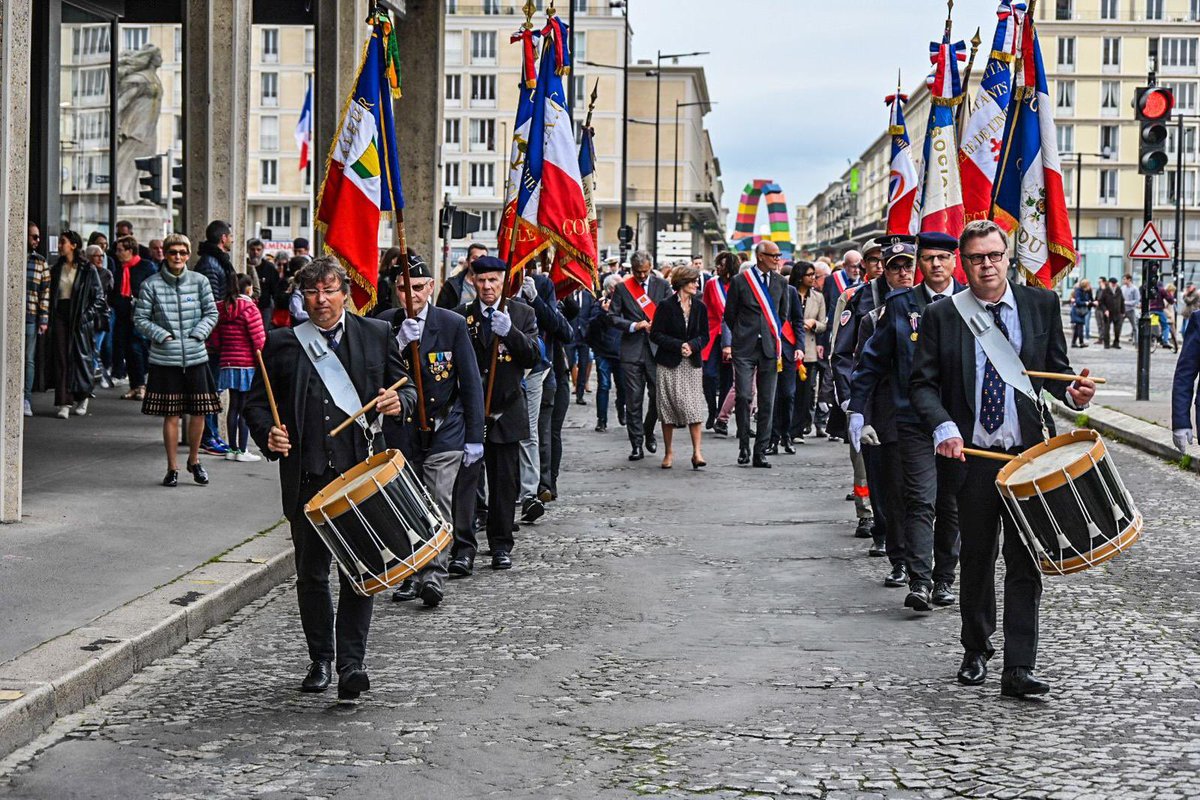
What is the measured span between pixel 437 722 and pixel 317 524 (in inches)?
34.6

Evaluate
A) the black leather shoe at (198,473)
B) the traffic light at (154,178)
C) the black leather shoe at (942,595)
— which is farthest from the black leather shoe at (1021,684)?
the traffic light at (154,178)

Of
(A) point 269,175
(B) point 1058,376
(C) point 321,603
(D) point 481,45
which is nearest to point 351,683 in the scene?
(C) point 321,603

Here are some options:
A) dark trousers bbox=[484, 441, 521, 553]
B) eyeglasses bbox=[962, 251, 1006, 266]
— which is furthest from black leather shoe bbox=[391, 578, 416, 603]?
eyeglasses bbox=[962, 251, 1006, 266]

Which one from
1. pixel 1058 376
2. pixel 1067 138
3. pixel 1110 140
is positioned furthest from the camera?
pixel 1067 138

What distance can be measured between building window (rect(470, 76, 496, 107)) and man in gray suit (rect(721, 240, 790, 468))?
8803 cm

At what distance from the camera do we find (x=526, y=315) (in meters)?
10.9

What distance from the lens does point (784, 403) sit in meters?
17.3

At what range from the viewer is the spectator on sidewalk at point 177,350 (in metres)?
12.9

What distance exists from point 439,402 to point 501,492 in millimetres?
1458

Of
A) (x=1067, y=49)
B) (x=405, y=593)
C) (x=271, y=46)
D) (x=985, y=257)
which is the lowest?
(x=405, y=593)

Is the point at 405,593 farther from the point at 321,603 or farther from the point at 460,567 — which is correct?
the point at 321,603

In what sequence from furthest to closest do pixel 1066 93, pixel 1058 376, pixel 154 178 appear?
pixel 1066 93, pixel 154 178, pixel 1058 376

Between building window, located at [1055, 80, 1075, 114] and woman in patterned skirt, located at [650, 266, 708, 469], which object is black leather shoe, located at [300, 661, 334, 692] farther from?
building window, located at [1055, 80, 1075, 114]

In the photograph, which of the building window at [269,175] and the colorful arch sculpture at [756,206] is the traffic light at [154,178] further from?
the building window at [269,175]
